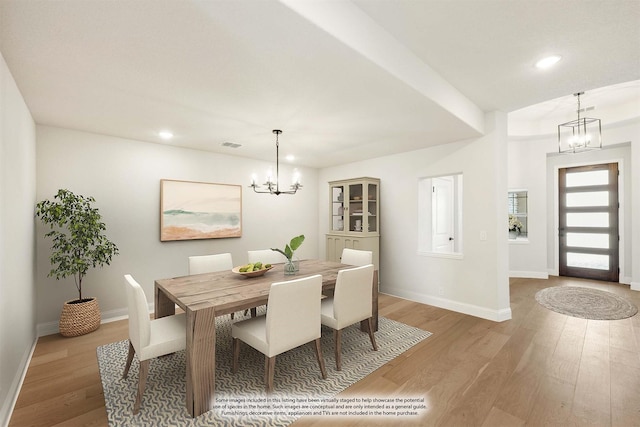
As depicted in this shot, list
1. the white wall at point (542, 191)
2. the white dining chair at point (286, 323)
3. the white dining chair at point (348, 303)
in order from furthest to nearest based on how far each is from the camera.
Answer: the white wall at point (542, 191)
the white dining chair at point (348, 303)
the white dining chair at point (286, 323)

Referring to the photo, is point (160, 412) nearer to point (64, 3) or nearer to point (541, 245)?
point (64, 3)

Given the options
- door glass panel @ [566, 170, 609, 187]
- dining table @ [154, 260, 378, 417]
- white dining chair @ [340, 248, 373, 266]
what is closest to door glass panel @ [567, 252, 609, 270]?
door glass panel @ [566, 170, 609, 187]

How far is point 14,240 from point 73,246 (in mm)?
946

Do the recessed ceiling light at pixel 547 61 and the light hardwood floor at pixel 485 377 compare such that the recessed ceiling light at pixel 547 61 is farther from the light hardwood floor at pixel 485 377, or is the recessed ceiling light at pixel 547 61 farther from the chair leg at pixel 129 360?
the chair leg at pixel 129 360

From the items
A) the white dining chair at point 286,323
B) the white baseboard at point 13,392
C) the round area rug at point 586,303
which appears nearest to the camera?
the white baseboard at point 13,392

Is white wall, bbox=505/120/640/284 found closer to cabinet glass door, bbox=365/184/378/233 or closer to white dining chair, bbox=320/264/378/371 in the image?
cabinet glass door, bbox=365/184/378/233

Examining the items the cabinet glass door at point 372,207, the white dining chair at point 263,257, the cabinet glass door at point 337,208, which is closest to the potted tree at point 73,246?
the white dining chair at point 263,257

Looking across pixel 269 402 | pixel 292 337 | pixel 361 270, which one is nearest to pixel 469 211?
pixel 361 270

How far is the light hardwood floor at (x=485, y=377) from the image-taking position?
6.11 ft

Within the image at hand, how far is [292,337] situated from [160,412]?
1.01 metres

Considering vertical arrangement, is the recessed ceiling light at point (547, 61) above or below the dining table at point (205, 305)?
above

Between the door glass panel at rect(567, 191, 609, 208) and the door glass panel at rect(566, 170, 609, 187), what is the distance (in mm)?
201

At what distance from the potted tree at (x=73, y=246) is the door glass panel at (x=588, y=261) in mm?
8219

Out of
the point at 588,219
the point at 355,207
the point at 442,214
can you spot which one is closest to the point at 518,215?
the point at 588,219
